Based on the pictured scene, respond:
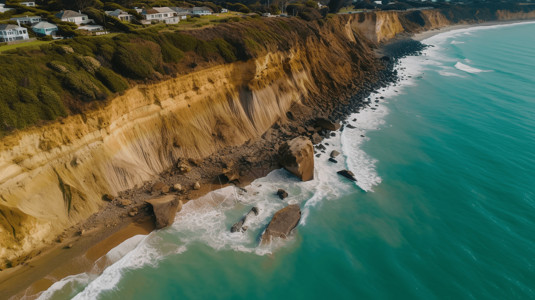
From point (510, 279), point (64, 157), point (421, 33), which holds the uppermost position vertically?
point (421, 33)

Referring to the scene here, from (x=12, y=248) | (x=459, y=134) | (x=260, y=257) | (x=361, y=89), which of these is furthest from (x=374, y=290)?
(x=361, y=89)

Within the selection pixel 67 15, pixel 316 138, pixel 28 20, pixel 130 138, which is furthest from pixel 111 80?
pixel 316 138

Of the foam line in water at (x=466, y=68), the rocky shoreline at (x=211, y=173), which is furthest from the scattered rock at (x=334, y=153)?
the foam line in water at (x=466, y=68)

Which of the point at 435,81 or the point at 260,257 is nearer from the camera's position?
the point at 260,257

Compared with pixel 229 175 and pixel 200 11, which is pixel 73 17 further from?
pixel 229 175

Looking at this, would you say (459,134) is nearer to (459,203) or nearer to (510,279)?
(459,203)

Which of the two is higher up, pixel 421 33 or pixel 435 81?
pixel 421 33

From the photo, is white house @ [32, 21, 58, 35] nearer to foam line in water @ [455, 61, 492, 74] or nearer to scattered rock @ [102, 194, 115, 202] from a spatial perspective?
scattered rock @ [102, 194, 115, 202]
